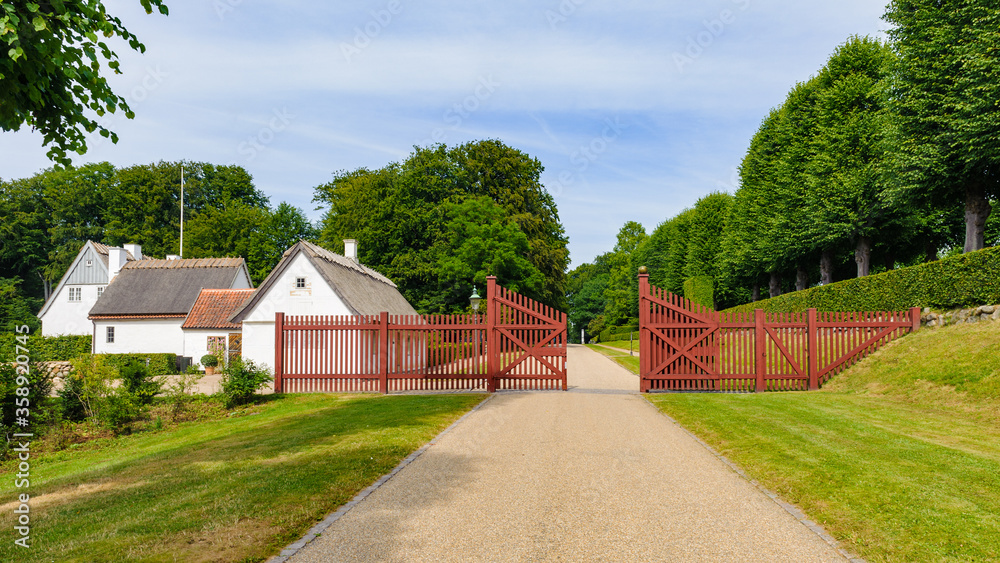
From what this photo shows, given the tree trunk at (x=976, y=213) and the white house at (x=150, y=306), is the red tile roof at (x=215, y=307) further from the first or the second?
the tree trunk at (x=976, y=213)

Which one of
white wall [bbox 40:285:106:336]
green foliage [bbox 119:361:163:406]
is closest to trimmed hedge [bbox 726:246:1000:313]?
green foliage [bbox 119:361:163:406]

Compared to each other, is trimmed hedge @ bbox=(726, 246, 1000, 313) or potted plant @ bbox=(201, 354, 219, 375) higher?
trimmed hedge @ bbox=(726, 246, 1000, 313)

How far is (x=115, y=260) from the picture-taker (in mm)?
41844

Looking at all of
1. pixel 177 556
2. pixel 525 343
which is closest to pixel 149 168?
pixel 525 343

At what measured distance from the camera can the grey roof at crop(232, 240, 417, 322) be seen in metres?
25.5

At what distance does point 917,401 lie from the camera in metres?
13.4

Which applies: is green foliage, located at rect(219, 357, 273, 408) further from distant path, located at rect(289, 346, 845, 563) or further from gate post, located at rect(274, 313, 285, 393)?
distant path, located at rect(289, 346, 845, 563)

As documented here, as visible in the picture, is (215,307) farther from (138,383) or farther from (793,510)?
(793,510)

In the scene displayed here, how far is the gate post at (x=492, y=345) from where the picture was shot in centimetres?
1648

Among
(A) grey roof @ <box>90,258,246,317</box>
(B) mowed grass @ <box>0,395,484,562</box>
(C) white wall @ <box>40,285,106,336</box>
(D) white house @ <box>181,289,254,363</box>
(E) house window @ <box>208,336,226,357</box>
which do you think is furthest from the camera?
(C) white wall @ <box>40,285,106,336</box>

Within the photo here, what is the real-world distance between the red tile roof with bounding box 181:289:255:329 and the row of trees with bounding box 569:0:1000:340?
1221 inches

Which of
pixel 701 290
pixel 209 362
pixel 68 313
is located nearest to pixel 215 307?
pixel 209 362

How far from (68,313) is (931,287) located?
53504 millimetres

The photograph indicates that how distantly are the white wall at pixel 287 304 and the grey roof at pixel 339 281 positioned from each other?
0.30 metres
